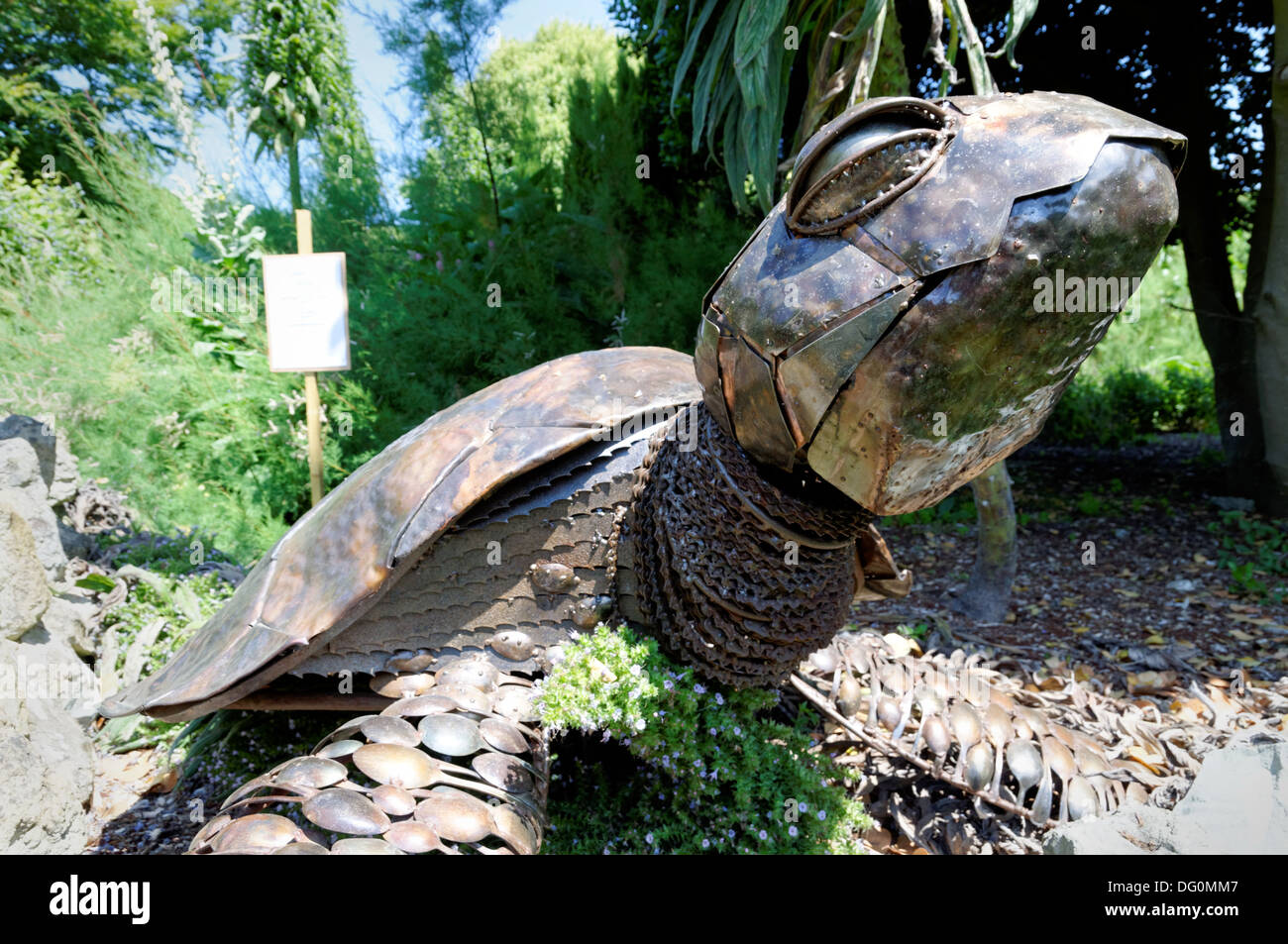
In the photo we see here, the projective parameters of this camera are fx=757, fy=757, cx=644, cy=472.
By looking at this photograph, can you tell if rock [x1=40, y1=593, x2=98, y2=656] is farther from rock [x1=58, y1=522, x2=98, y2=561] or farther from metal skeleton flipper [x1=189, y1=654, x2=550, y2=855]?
metal skeleton flipper [x1=189, y1=654, x2=550, y2=855]

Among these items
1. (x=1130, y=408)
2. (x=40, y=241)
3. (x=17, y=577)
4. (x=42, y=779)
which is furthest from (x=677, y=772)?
(x=40, y=241)

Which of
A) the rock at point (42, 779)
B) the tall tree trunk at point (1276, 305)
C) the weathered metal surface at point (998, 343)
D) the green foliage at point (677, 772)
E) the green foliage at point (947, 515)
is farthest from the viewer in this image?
the green foliage at point (947, 515)

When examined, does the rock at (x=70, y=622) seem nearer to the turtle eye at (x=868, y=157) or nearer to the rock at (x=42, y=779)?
the rock at (x=42, y=779)

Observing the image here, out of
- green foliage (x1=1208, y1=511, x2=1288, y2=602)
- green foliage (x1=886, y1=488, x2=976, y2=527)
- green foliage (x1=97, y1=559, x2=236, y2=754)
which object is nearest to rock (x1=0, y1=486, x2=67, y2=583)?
green foliage (x1=97, y1=559, x2=236, y2=754)

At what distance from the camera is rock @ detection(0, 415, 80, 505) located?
3.79 m

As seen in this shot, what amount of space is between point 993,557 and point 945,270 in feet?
10.1

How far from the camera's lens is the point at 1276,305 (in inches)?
168

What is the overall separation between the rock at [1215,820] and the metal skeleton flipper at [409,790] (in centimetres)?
102

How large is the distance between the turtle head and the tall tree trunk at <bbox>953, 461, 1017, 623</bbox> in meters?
2.56

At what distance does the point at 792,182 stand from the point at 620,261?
457 cm

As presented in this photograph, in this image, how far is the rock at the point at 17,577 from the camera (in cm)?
249

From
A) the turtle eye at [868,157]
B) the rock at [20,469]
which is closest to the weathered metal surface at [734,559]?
the turtle eye at [868,157]
